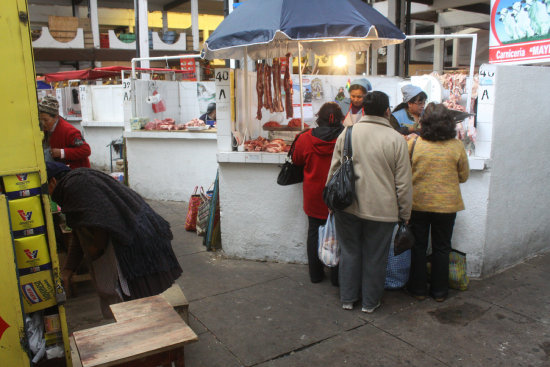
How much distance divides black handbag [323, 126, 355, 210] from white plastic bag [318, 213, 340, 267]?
1.66ft

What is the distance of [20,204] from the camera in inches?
93.2

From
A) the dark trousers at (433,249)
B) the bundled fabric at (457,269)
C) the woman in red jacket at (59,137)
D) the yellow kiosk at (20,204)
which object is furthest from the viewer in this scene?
the woman in red jacket at (59,137)

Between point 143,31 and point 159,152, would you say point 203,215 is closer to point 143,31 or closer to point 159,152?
point 159,152

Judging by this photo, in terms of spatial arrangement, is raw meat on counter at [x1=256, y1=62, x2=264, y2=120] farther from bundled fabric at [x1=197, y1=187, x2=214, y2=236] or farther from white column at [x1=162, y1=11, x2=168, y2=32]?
white column at [x1=162, y1=11, x2=168, y2=32]

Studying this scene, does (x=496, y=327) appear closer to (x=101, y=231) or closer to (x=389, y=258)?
(x=389, y=258)

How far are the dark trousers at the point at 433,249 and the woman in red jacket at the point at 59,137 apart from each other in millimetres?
3613

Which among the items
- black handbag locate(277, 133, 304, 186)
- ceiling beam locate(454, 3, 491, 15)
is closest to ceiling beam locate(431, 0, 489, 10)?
ceiling beam locate(454, 3, 491, 15)

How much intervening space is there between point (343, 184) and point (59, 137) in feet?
10.3

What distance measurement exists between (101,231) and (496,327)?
11.1 ft

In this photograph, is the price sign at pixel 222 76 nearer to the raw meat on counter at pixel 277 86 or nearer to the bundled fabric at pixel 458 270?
the raw meat on counter at pixel 277 86

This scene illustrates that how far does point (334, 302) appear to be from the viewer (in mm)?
4516

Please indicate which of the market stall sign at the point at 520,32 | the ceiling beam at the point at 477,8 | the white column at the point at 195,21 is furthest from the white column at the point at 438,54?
the white column at the point at 195,21

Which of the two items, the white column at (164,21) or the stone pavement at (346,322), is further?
the white column at (164,21)

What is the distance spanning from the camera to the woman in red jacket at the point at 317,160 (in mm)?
4688
